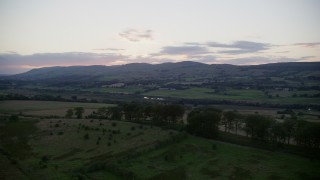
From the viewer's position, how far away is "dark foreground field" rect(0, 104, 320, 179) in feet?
186

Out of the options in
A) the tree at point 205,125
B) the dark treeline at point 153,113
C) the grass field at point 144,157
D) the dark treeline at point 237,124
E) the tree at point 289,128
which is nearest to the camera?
the grass field at point 144,157

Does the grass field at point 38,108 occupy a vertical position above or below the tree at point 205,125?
below

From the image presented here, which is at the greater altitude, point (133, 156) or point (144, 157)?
point (133, 156)

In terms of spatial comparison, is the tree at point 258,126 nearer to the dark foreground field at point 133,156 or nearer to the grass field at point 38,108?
the dark foreground field at point 133,156

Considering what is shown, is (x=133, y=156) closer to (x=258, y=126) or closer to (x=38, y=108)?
(x=258, y=126)

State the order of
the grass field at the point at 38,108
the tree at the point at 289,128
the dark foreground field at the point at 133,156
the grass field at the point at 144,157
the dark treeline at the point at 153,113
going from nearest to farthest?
the dark foreground field at the point at 133,156, the grass field at the point at 144,157, the tree at the point at 289,128, the dark treeline at the point at 153,113, the grass field at the point at 38,108

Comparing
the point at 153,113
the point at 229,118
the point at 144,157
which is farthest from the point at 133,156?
the point at 229,118

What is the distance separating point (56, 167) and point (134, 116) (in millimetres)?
55531

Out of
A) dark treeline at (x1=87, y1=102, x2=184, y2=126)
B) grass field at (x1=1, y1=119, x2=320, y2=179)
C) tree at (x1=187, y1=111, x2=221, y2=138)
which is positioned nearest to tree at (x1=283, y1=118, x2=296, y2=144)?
grass field at (x1=1, y1=119, x2=320, y2=179)

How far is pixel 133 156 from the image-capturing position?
219 ft

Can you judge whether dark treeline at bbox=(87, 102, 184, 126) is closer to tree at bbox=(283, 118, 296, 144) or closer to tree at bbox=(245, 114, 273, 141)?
tree at bbox=(245, 114, 273, 141)

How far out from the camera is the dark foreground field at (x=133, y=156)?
5684 centimetres

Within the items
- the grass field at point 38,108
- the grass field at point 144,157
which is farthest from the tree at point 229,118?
the grass field at point 38,108

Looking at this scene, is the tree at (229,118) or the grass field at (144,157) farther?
the tree at (229,118)
